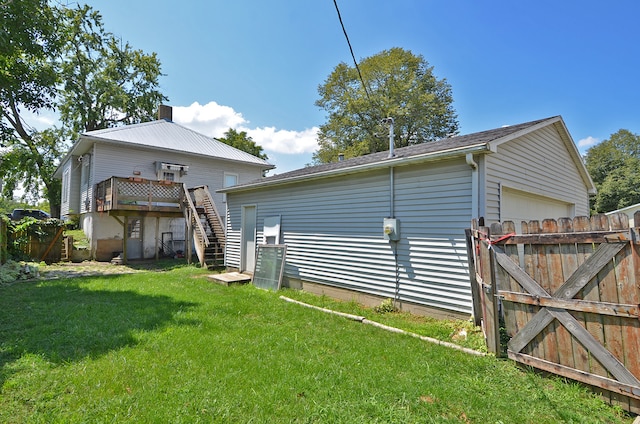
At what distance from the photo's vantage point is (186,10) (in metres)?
6.79

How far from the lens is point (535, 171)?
21.7ft

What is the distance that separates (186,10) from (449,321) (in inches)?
323

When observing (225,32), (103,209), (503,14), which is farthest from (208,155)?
(503,14)

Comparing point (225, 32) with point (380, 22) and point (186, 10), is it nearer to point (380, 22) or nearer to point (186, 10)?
point (186, 10)

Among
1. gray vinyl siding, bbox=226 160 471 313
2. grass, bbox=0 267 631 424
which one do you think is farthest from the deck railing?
grass, bbox=0 267 631 424

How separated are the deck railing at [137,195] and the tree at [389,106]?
16652 mm

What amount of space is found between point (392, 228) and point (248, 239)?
5.53 meters

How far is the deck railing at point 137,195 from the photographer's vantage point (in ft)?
38.1

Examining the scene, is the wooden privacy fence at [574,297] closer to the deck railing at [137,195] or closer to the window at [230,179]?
the deck railing at [137,195]

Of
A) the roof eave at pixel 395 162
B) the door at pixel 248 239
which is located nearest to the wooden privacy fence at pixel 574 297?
the roof eave at pixel 395 162

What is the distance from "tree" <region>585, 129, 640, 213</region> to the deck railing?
3065cm

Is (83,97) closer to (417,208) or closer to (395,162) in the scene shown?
(395,162)

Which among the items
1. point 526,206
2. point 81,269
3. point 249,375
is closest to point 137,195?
point 81,269

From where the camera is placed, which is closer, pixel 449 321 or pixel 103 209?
pixel 449 321
